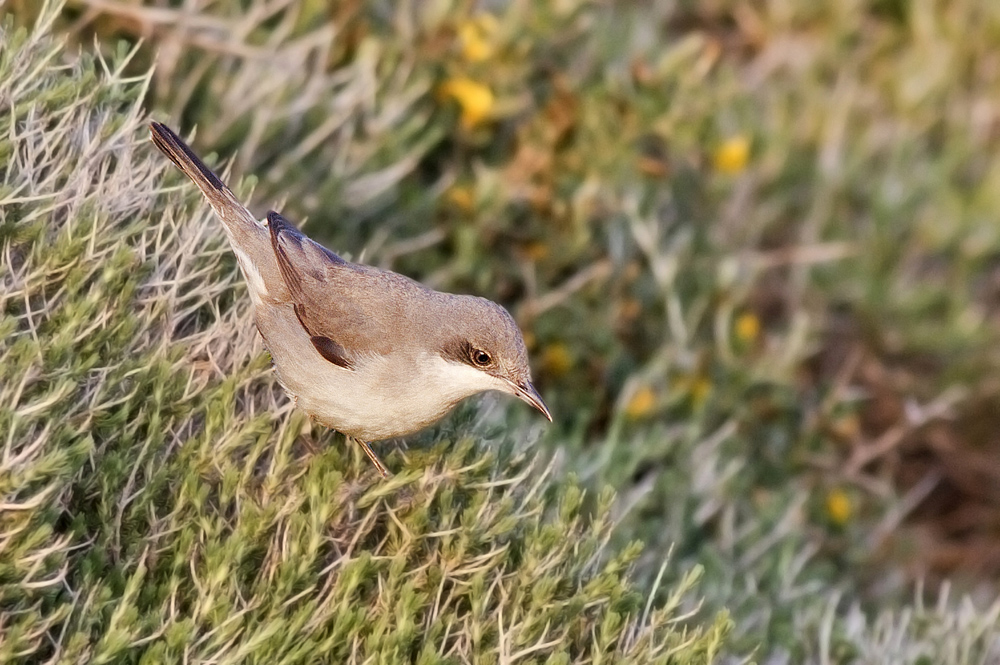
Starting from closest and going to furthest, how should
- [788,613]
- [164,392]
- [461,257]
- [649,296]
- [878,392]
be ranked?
[164,392] → [788,613] → [461,257] → [649,296] → [878,392]

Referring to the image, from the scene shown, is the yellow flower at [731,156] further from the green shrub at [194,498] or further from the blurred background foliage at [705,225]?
the green shrub at [194,498]

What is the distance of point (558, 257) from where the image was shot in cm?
557

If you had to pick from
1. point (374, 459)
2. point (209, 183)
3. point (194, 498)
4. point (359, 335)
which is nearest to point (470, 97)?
point (209, 183)

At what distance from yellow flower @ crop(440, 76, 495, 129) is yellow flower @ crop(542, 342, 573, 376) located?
113cm

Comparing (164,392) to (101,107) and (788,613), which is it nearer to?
(101,107)

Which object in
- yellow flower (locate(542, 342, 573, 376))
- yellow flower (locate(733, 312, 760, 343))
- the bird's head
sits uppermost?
the bird's head

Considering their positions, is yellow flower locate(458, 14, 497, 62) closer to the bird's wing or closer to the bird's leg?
the bird's wing

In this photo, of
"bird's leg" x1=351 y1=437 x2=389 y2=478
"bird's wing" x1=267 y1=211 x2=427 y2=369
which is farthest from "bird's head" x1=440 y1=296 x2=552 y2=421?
"bird's leg" x1=351 y1=437 x2=389 y2=478

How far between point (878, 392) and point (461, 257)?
2574mm

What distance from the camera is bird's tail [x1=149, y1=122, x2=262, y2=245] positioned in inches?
146

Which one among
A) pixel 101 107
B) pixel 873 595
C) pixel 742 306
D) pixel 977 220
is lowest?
pixel 873 595

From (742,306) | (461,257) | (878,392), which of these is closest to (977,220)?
(878,392)

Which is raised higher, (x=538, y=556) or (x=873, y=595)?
(x=538, y=556)

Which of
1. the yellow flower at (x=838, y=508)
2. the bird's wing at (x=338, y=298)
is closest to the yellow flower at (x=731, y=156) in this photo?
Answer: the yellow flower at (x=838, y=508)
